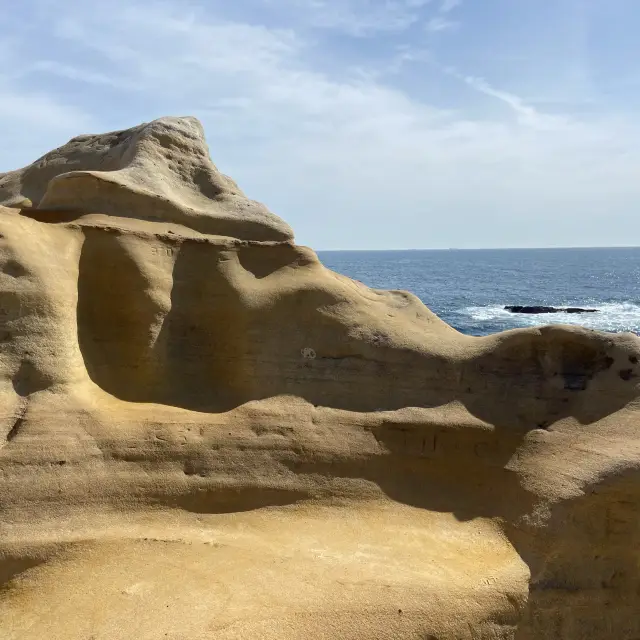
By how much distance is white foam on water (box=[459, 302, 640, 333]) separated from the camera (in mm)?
40094

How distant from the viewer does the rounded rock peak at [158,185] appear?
8891 mm

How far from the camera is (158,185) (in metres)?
9.38

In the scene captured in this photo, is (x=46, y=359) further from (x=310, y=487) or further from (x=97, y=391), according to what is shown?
(x=310, y=487)

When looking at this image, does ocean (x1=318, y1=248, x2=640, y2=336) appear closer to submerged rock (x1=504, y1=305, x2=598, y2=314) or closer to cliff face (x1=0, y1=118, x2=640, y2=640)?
submerged rock (x1=504, y1=305, x2=598, y2=314)

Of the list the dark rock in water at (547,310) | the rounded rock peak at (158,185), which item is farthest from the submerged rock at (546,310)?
the rounded rock peak at (158,185)

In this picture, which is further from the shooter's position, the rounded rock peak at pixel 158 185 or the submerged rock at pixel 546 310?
the submerged rock at pixel 546 310

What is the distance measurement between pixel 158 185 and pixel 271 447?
450cm

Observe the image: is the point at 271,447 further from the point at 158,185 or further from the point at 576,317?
the point at 576,317

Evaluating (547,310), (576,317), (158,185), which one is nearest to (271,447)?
(158,185)

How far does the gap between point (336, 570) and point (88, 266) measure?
5.13m

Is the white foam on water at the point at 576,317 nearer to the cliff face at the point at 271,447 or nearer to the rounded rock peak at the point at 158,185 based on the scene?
the rounded rock peak at the point at 158,185

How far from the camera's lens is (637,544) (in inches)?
272

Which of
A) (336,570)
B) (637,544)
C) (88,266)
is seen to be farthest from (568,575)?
(88,266)

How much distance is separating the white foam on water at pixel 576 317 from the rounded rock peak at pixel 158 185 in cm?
3222
